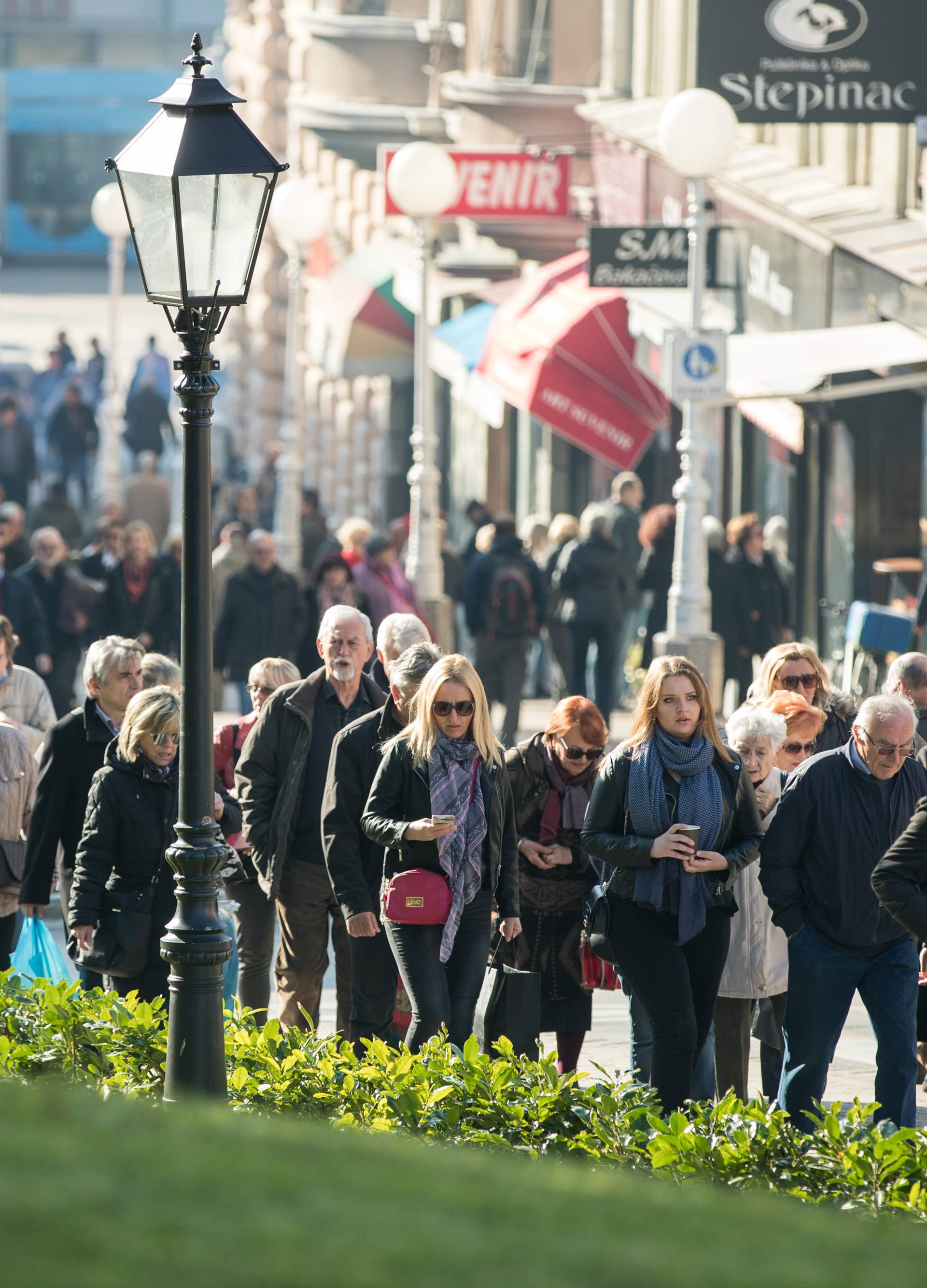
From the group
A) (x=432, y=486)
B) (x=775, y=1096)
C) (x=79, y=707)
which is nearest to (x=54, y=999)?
(x=79, y=707)

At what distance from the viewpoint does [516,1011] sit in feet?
23.6

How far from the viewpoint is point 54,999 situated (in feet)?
21.1

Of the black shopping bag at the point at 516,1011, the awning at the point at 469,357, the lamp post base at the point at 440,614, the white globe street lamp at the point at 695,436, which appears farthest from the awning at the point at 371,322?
the black shopping bag at the point at 516,1011

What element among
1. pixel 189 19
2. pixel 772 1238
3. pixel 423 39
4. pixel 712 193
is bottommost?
pixel 772 1238

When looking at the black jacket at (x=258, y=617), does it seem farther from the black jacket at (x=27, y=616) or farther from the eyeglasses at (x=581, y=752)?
the eyeglasses at (x=581, y=752)

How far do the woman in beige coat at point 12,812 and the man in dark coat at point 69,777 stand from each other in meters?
0.11

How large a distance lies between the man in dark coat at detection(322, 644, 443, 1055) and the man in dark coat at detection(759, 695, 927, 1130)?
1.48 m

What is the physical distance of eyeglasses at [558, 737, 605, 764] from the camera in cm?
748

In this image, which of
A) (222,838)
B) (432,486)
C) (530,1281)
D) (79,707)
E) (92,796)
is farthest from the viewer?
(432,486)

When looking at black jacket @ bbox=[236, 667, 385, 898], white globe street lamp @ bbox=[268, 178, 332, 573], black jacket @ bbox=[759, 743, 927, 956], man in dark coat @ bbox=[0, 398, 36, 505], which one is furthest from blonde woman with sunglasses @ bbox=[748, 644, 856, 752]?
man in dark coat @ bbox=[0, 398, 36, 505]

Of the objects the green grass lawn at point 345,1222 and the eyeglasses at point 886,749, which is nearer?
the green grass lawn at point 345,1222

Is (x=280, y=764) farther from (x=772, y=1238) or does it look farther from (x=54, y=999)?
(x=772, y=1238)

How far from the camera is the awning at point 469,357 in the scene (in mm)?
21500

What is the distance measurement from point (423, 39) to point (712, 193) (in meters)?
10.6
